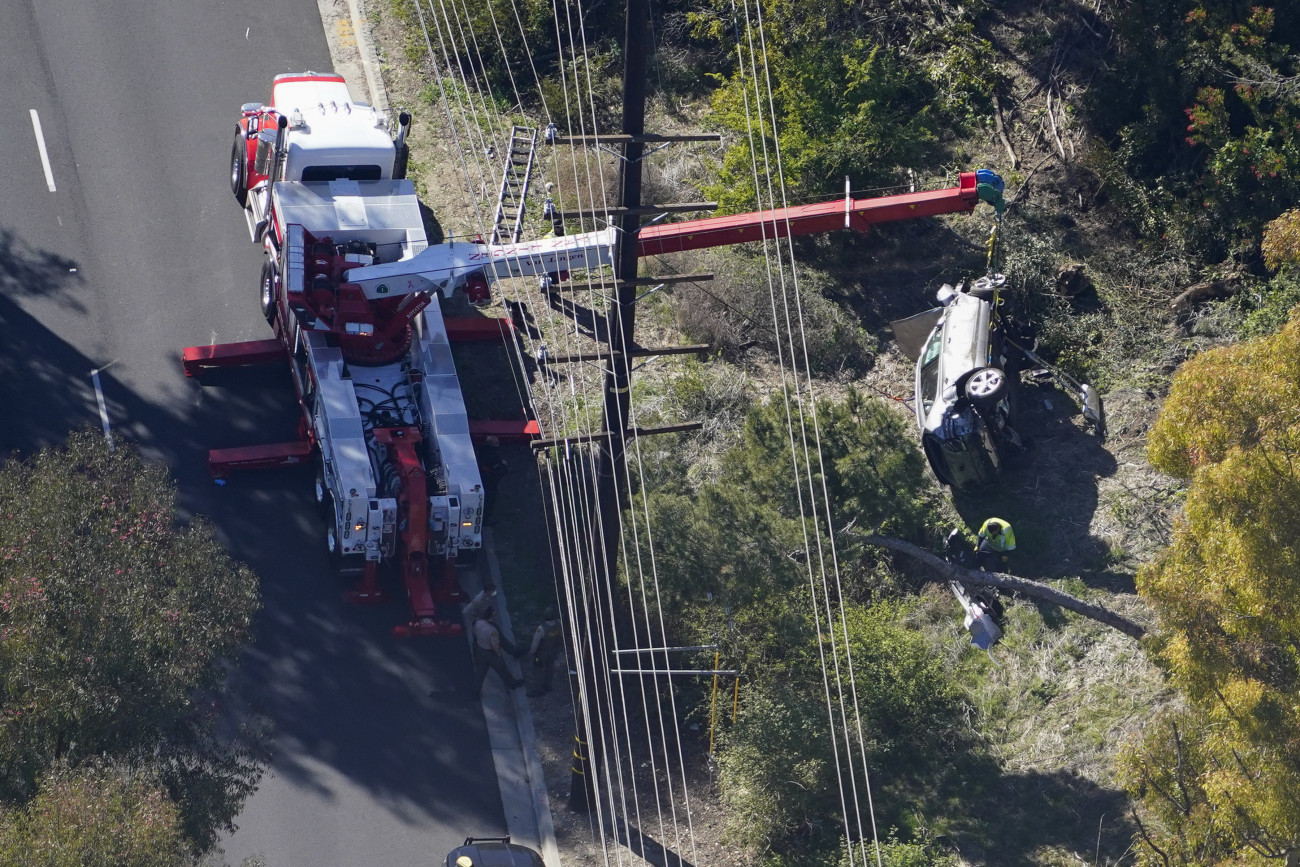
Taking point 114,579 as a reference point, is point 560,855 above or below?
below

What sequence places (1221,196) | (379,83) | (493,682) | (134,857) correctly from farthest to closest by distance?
1. (379,83)
2. (1221,196)
3. (493,682)
4. (134,857)

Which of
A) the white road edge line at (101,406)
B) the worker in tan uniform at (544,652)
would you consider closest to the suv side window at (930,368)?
the worker in tan uniform at (544,652)

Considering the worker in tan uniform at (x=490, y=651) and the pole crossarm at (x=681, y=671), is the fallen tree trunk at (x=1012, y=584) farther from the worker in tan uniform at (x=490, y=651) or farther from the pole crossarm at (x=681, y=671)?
the worker in tan uniform at (x=490, y=651)

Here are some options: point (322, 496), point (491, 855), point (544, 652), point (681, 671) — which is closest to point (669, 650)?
point (681, 671)

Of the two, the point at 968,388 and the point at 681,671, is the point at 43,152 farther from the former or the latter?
the point at 968,388

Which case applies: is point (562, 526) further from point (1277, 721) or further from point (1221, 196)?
point (1221, 196)

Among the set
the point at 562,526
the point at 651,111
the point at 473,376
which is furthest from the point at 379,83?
the point at 562,526
